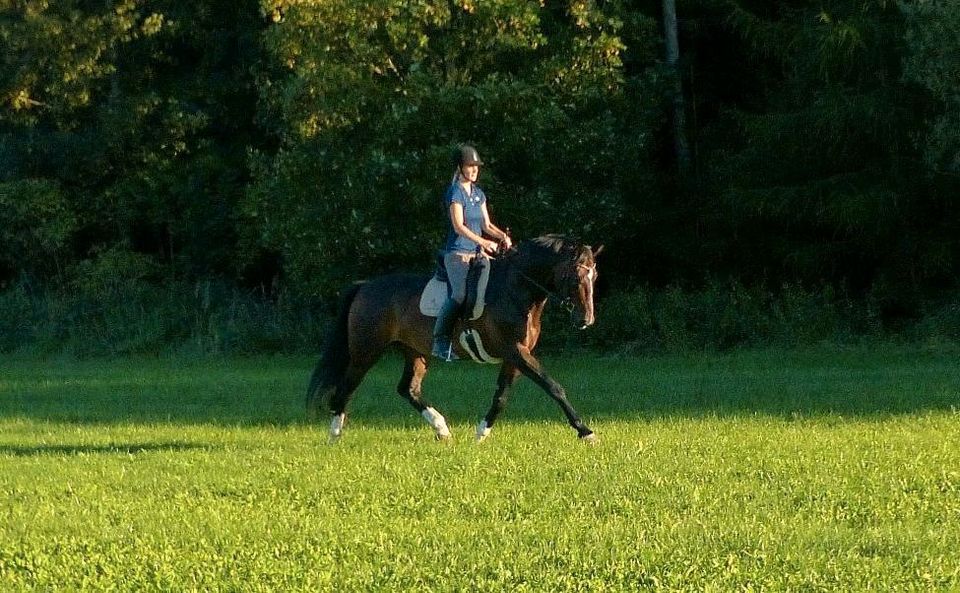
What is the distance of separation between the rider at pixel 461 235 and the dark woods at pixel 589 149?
40.9 ft

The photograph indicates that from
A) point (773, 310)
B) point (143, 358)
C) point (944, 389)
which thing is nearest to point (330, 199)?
point (143, 358)

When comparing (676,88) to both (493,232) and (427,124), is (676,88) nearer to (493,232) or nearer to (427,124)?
(427,124)

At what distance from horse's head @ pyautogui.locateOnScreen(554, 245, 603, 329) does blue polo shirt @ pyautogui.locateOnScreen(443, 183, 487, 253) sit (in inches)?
34.9

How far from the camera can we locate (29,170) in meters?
36.0

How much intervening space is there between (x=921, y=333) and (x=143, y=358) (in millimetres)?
15429

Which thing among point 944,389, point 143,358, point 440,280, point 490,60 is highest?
point 490,60

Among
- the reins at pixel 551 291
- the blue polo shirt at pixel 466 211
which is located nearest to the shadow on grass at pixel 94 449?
the blue polo shirt at pixel 466 211

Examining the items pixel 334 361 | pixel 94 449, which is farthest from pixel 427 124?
pixel 94 449

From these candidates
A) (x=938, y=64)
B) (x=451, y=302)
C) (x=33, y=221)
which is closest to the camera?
(x=451, y=302)

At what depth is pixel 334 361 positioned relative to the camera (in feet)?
47.5

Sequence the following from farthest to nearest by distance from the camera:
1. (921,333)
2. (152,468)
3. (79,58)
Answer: (79,58) → (921,333) → (152,468)

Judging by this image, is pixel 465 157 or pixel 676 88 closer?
pixel 465 157

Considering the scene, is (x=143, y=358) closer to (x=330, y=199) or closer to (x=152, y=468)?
(x=330, y=199)

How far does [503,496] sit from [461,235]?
3424 mm
